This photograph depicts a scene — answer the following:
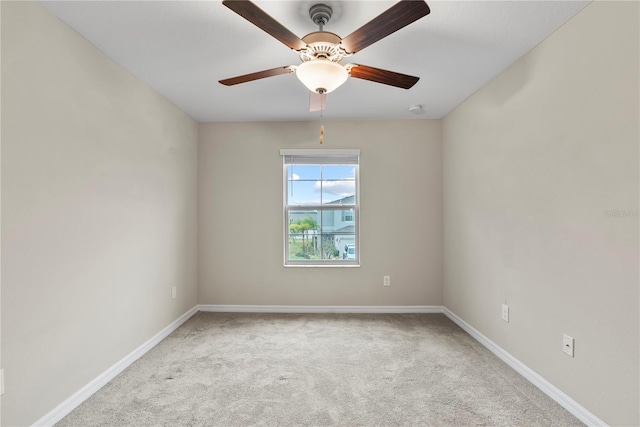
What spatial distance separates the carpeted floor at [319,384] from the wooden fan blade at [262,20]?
2086 millimetres

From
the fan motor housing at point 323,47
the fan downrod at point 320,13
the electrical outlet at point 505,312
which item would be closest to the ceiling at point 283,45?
the fan downrod at point 320,13

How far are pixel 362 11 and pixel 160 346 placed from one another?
309 centimetres

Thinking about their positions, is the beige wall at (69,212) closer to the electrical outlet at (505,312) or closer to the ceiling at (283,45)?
the ceiling at (283,45)

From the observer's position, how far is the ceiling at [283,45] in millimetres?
1821

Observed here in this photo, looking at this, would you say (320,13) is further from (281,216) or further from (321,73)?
(281,216)

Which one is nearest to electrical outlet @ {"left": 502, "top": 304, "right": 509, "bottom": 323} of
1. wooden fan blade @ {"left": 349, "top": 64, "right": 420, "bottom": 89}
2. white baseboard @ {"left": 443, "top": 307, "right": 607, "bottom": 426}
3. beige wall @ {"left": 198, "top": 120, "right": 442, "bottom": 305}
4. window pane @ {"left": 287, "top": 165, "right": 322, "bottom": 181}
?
white baseboard @ {"left": 443, "top": 307, "right": 607, "bottom": 426}

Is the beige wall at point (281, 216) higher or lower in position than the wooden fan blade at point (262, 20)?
lower

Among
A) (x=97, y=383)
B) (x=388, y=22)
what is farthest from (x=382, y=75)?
(x=97, y=383)

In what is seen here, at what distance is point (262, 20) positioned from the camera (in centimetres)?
146

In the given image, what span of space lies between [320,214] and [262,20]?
275 cm

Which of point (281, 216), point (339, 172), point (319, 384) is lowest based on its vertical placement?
point (319, 384)

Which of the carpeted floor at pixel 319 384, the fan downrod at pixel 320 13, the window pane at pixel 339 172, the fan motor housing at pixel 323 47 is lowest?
the carpeted floor at pixel 319 384

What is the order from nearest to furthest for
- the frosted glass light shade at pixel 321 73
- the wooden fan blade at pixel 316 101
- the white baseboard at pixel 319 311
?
the frosted glass light shade at pixel 321 73, the white baseboard at pixel 319 311, the wooden fan blade at pixel 316 101

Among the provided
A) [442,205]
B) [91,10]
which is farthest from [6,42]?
[442,205]
